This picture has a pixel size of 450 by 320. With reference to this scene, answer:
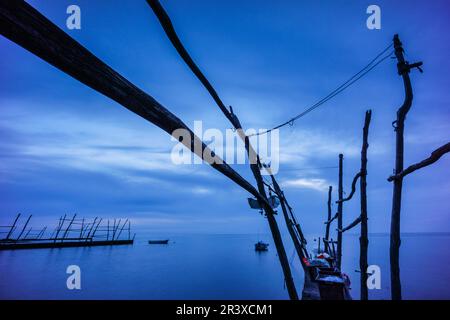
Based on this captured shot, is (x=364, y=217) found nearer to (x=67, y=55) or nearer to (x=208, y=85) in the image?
(x=208, y=85)

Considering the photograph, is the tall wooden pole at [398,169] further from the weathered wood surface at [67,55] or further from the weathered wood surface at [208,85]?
the weathered wood surface at [67,55]

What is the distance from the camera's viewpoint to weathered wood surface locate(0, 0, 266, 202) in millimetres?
873

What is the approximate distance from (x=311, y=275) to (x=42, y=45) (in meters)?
11.2

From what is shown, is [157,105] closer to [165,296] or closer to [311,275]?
[311,275]

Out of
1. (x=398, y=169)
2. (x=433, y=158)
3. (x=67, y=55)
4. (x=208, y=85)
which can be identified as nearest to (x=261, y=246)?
(x=398, y=169)

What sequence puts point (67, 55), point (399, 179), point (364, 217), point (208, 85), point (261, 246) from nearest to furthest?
point (67, 55) < point (208, 85) < point (399, 179) < point (364, 217) < point (261, 246)

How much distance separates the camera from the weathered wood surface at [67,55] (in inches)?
34.4

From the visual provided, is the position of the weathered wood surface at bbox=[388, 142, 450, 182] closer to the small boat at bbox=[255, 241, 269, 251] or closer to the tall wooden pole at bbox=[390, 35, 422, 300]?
the tall wooden pole at bbox=[390, 35, 422, 300]

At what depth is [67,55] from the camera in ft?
3.43

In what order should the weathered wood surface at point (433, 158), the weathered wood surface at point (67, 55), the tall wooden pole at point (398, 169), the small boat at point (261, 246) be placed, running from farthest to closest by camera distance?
the small boat at point (261, 246) < the tall wooden pole at point (398, 169) < the weathered wood surface at point (433, 158) < the weathered wood surface at point (67, 55)

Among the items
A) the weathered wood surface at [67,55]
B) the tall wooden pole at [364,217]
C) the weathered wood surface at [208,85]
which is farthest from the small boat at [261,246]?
the weathered wood surface at [67,55]

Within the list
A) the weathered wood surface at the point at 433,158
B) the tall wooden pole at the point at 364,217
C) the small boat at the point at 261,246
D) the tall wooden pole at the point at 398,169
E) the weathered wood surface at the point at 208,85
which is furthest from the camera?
the small boat at the point at 261,246

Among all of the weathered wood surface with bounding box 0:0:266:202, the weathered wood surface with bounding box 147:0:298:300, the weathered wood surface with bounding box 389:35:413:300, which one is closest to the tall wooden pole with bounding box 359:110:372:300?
the weathered wood surface with bounding box 389:35:413:300
